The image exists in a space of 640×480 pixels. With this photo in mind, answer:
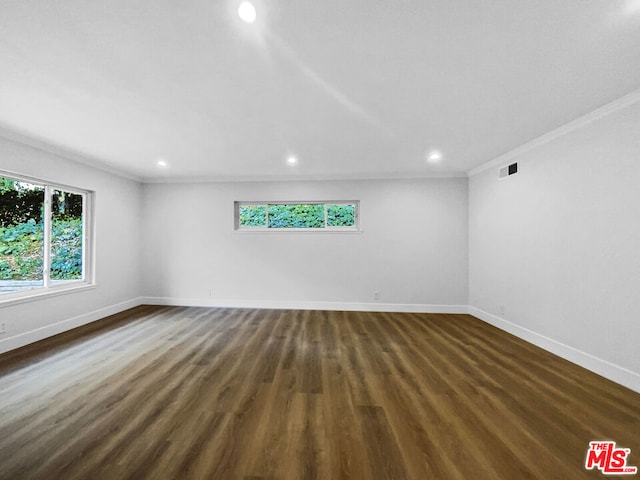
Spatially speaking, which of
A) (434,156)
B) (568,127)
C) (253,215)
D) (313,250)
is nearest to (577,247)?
(568,127)

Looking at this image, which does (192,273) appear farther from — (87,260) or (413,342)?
(413,342)

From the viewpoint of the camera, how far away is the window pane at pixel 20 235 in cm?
297

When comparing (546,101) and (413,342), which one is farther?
(413,342)

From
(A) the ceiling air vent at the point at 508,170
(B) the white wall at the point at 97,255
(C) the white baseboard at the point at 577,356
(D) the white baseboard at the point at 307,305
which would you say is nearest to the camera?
(C) the white baseboard at the point at 577,356

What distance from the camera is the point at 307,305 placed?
15.6 ft

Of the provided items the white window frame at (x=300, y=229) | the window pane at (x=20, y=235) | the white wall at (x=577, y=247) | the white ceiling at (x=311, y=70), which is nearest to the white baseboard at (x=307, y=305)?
the white wall at (x=577, y=247)

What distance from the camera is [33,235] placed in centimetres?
326

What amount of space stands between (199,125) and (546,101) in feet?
11.1

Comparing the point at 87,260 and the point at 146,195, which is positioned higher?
the point at 146,195

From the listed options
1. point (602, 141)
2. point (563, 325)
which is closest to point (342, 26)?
point (602, 141)

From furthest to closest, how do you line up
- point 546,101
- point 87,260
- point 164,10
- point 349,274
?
point 349,274 → point 87,260 → point 546,101 → point 164,10

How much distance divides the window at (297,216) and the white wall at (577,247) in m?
2.44

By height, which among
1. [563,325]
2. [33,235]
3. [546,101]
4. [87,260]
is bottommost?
[563,325]

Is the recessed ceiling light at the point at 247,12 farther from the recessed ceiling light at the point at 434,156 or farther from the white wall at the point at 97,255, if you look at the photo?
the white wall at the point at 97,255
